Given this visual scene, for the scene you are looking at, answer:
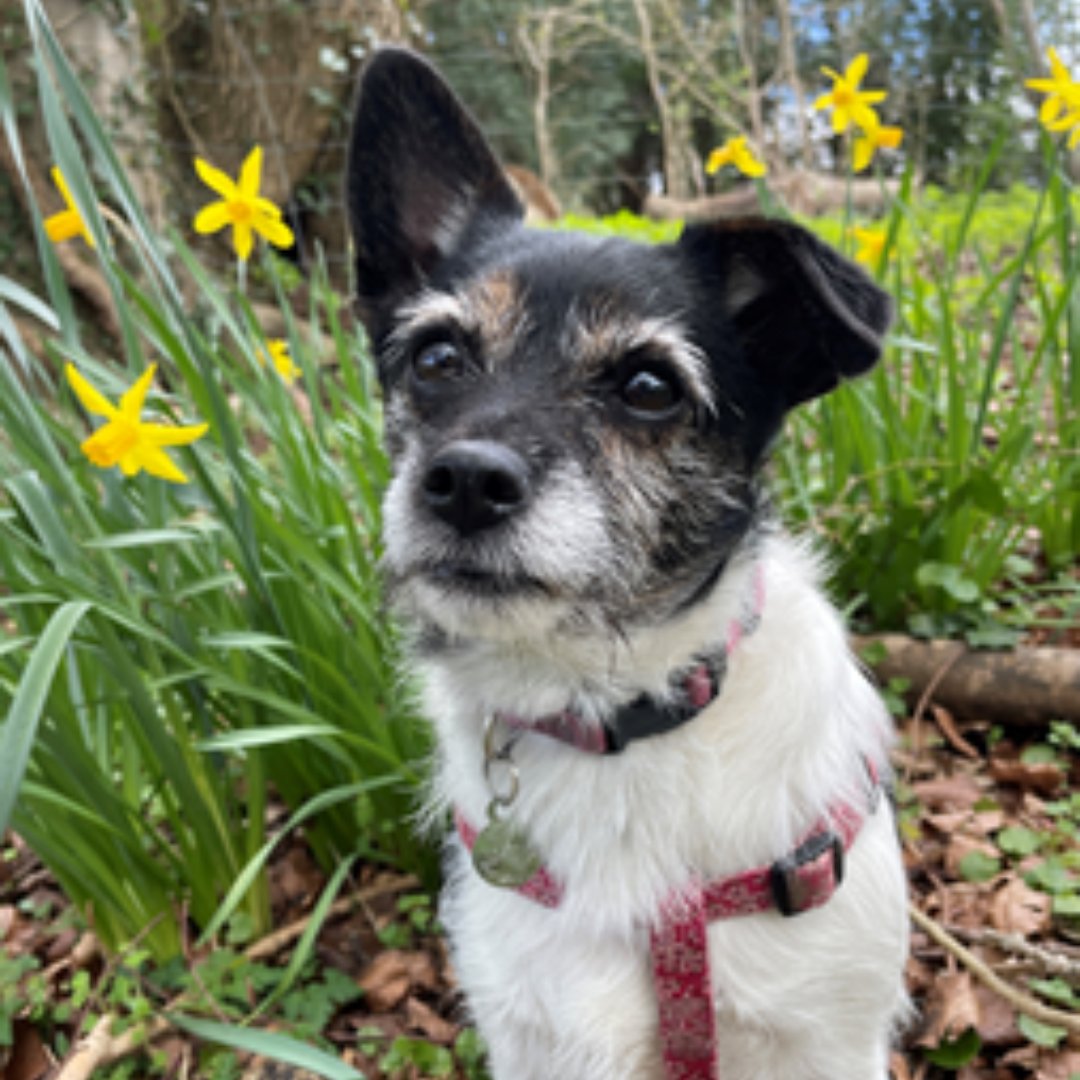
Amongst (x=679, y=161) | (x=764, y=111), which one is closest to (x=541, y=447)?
(x=764, y=111)

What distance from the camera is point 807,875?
151cm

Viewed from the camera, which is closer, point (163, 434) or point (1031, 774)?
point (163, 434)

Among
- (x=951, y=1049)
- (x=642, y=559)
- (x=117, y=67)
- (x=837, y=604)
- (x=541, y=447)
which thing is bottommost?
(x=951, y=1049)

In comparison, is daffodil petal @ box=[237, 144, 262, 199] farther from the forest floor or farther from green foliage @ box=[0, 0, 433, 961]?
the forest floor

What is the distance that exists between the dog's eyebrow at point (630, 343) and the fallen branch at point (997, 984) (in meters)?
1.16

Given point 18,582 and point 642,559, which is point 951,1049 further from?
point 18,582

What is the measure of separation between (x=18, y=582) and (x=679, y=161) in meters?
10.8

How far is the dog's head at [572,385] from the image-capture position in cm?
144

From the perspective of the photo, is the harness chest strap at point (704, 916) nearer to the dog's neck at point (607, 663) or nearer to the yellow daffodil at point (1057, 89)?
the dog's neck at point (607, 663)

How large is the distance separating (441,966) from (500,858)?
3.03ft

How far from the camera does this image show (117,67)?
581 centimetres

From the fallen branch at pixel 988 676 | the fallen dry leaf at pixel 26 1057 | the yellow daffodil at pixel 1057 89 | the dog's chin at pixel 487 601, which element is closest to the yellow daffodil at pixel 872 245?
the yellow daffodil at pixel 1057 89

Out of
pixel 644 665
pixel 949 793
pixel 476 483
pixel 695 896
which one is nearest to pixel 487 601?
pixel 476 483

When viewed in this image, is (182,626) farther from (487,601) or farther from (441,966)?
(441,966)
